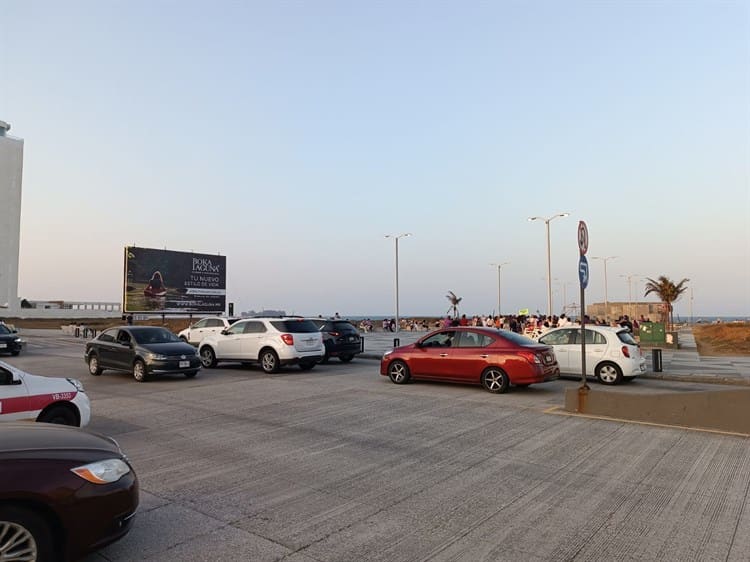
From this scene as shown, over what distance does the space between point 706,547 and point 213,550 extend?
407 cm

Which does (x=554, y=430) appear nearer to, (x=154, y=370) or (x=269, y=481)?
(x=269, y=481)

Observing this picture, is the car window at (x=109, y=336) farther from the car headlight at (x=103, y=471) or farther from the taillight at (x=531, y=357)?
the car headlight at (x=103, y=471)

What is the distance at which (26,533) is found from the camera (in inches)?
136

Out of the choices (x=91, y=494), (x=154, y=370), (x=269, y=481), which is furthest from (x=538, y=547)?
(x=154, y=370)

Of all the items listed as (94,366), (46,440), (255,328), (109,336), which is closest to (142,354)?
(109,336)

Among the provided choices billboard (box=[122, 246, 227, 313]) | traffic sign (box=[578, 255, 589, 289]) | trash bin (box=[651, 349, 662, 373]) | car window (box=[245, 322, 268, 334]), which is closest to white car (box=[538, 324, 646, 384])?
trash bin (box=[651, 349, 662, 373])

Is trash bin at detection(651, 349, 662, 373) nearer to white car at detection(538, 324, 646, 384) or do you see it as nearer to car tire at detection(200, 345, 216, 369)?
white car at detection(538, 324, 646, 384)

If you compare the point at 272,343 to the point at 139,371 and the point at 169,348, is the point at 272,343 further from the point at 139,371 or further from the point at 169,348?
the point at 139,371

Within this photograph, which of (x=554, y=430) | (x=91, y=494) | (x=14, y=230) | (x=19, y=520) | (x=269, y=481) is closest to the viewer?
(x=19, y=520)

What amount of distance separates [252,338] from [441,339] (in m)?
6.73

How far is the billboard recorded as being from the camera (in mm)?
45094

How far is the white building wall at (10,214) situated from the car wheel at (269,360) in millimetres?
84580

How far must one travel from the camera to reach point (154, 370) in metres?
14.9

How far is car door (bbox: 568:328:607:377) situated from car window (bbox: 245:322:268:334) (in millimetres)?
9384
